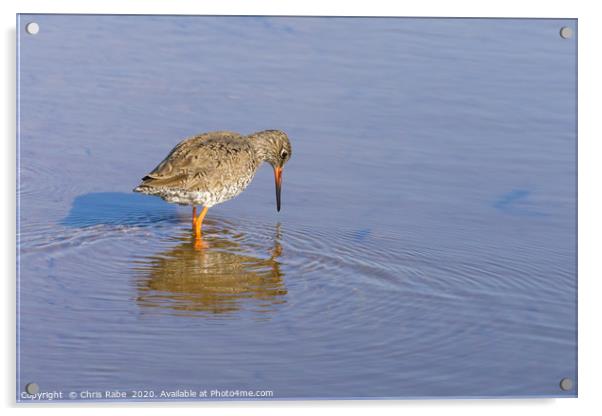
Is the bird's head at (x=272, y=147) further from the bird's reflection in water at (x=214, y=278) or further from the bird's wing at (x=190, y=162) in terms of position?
the bird's reflection in water at (x=214, y=278)

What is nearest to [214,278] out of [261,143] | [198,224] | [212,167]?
[198,224]

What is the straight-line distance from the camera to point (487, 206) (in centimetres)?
979

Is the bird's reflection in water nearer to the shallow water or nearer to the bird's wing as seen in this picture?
the shallow water

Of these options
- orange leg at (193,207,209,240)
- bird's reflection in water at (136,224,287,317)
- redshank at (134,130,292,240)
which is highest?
redshank at (134,130,292,240)

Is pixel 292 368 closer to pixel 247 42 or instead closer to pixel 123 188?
pixel 247 42

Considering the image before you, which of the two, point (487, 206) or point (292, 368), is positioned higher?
point (487, 206)

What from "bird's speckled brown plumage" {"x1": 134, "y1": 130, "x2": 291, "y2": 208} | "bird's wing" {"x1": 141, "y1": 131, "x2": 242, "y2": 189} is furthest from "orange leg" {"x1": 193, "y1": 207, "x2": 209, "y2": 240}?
"bird's wing" {"x1": 141, "y1": 131, "x2": 242, "y2": 189}

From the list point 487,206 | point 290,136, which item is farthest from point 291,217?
point 487,206

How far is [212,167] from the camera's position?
36.1ft

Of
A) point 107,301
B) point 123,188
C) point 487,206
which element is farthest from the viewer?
point 123,188

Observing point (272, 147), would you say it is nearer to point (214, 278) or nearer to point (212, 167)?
point (212, 167)

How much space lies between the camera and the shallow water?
27.3 ft

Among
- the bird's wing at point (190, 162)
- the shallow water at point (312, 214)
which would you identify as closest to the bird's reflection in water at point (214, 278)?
the shallow water at point (312, 214)
